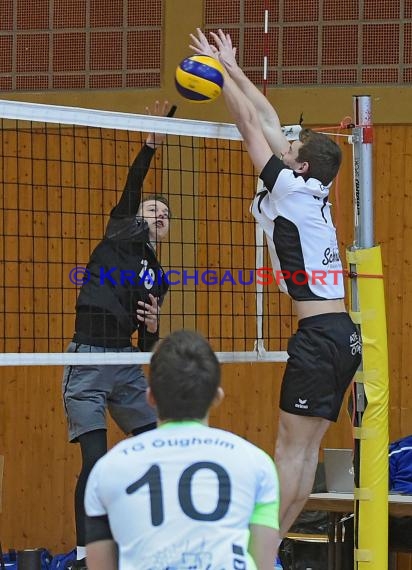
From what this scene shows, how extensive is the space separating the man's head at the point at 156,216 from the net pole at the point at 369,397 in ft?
3.73

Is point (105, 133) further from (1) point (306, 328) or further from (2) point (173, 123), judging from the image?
(1) point (306, 328)

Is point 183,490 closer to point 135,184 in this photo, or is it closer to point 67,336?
point 135,184

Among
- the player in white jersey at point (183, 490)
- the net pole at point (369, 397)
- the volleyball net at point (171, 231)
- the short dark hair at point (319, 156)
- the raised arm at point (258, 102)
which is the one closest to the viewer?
the player in white jersey at point (183, 490)

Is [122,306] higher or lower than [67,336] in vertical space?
higher

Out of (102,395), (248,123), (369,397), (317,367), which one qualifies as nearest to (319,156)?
(248,123)

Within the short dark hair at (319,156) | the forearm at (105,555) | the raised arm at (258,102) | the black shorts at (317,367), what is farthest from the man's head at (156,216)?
the forearm at (105,555)

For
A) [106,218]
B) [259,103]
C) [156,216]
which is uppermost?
[259,103]

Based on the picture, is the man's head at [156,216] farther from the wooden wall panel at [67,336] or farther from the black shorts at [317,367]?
the wooden wall panel at [67,336]

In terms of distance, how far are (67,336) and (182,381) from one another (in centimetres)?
630

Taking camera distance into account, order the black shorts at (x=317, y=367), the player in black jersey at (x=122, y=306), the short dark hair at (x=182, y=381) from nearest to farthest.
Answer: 1. the short dark hair at (x=182, y=381)
2. the black shorts at (x=317, y=367)
3. the player in black jersey at (x=122, y=306)

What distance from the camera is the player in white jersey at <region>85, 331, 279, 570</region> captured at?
285cm

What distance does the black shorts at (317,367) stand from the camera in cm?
566

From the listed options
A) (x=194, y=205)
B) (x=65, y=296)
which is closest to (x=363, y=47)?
(x=194, y=205)

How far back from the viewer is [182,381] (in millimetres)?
2982
